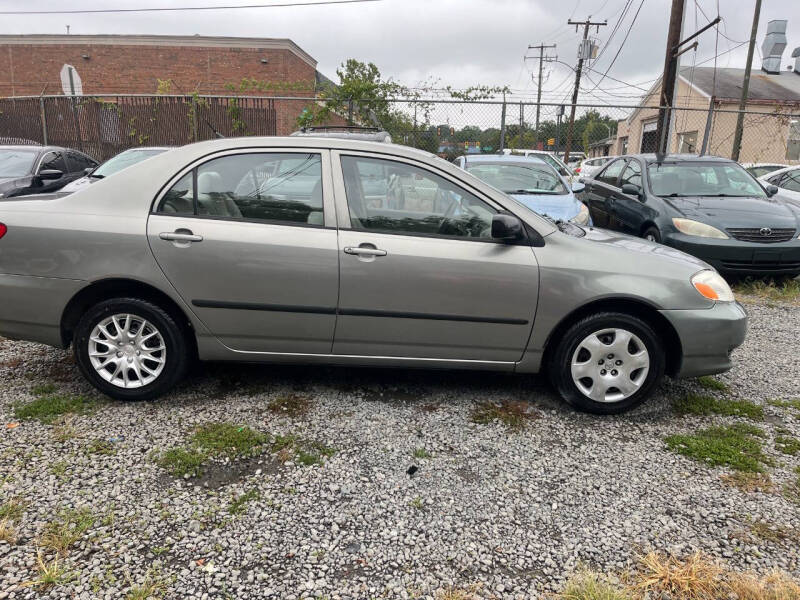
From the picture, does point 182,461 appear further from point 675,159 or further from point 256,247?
point 675,159

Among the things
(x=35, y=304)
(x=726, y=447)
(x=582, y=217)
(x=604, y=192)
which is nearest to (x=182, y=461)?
(x=35, y=304)

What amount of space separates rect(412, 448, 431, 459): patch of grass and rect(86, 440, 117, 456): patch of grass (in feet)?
5.24

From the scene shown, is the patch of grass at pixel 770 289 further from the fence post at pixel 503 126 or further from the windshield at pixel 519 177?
the fence post at pixel 503 126

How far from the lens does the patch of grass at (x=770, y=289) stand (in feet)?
22.5

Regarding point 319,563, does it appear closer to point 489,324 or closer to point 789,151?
point 489,324

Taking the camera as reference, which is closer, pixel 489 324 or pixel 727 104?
pixel 489 324

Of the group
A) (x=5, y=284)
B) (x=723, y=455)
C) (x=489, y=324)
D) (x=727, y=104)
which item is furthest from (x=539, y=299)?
(x=727, y=104)

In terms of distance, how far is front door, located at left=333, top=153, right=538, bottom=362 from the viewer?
3.35 m

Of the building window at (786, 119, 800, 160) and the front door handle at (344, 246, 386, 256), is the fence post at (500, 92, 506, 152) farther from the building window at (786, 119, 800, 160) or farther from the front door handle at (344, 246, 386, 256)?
the building window at (786, 119, 800, 160)

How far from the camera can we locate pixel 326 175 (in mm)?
3451

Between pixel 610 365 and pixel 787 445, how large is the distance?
107cm

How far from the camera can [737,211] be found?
274 inches

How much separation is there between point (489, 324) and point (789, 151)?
28036 mm

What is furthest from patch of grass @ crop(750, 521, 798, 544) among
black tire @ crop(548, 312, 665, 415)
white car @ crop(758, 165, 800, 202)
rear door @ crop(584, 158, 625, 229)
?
white car @ crop(758, 165, 800, 202)
